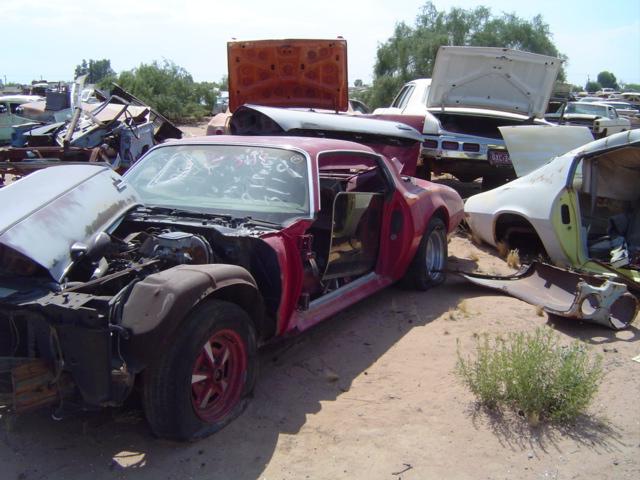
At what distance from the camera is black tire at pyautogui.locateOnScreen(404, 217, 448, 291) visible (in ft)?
19.7

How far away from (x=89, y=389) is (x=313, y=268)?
183 centimetres

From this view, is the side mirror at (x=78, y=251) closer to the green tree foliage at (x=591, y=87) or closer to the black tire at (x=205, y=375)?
the black tire at (x=205, y=375)

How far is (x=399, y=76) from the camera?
90.1 ft

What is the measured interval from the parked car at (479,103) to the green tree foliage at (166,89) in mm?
27151

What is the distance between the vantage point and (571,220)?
6230mm

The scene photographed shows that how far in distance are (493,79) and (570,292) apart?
5682mm

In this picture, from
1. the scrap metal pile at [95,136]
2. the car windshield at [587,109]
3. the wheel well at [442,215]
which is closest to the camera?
the wheel well at [442,215]

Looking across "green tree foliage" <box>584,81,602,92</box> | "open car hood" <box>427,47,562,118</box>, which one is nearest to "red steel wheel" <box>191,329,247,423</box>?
"open car hood" <box>427,47,562,118</box>

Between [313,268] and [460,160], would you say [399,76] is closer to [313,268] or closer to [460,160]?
[460,160]

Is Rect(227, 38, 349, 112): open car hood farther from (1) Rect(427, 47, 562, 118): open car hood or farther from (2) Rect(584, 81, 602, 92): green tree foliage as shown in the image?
(2) Rect(584, 81, 602, 92): green tree foliage

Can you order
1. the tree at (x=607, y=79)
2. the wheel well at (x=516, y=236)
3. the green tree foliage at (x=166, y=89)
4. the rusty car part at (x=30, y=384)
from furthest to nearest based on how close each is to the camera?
the tree at (x=607, y=79), the green tree foliage at (x=166, y=89), the wheel well at (x=516, y=236), the rusty car part at (x=30, y=384)

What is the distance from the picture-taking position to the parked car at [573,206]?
6172 millimetres

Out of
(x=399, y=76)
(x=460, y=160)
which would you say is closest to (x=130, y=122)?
(x=460, y=160)

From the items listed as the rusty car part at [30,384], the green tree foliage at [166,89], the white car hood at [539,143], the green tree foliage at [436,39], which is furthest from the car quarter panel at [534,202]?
the green tree foliage at [166,89]
